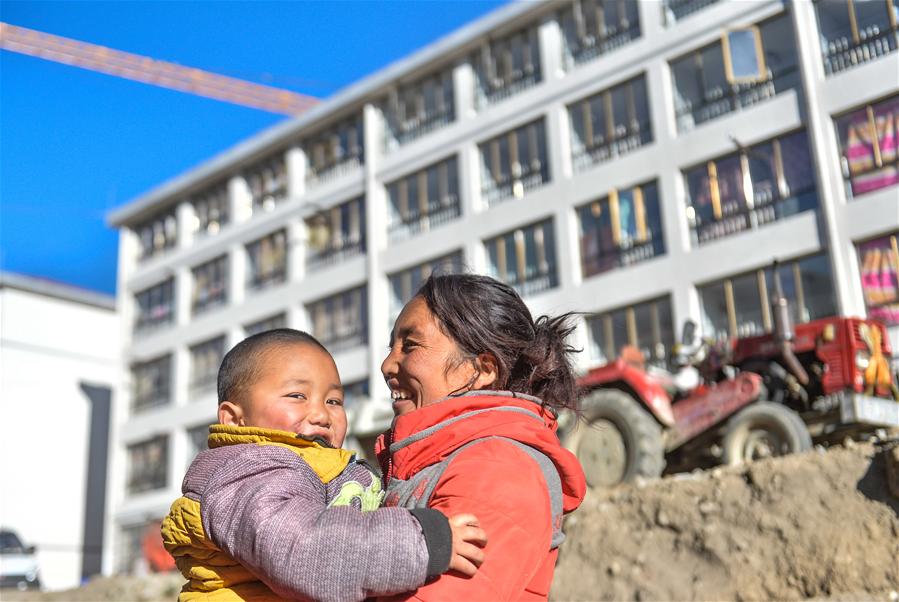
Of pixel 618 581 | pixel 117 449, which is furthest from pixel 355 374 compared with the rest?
pixel 618 581

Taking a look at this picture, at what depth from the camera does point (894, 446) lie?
7.75 metres

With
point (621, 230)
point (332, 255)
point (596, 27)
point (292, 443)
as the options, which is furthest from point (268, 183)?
point (292, 443)

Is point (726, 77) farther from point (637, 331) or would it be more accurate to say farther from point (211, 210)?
point (211, 210)

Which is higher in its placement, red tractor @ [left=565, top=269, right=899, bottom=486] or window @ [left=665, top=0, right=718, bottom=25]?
window @ [left=665, top=0, right=718, bottom=25]

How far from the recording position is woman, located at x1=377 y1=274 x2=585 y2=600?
177 cm

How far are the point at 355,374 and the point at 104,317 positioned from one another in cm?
1643

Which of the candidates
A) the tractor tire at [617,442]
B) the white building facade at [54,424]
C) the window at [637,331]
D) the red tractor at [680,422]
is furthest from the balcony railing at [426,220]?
the white building facade at [54,424]

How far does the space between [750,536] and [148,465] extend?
29.2 metres

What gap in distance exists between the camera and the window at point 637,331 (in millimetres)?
20656

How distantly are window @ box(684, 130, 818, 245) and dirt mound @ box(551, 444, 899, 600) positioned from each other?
37.7 feet

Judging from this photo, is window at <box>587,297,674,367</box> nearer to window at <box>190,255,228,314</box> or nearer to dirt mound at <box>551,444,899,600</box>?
dirt mound at <box>551,444,899,600</box>

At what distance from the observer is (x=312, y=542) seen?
1734 mm

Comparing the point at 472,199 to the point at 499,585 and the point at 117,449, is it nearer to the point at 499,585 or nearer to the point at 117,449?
the point at 117,449

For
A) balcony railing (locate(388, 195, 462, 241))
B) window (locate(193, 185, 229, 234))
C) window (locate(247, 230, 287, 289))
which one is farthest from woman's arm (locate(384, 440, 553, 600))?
window (locate(193, 185, 229, 234))
